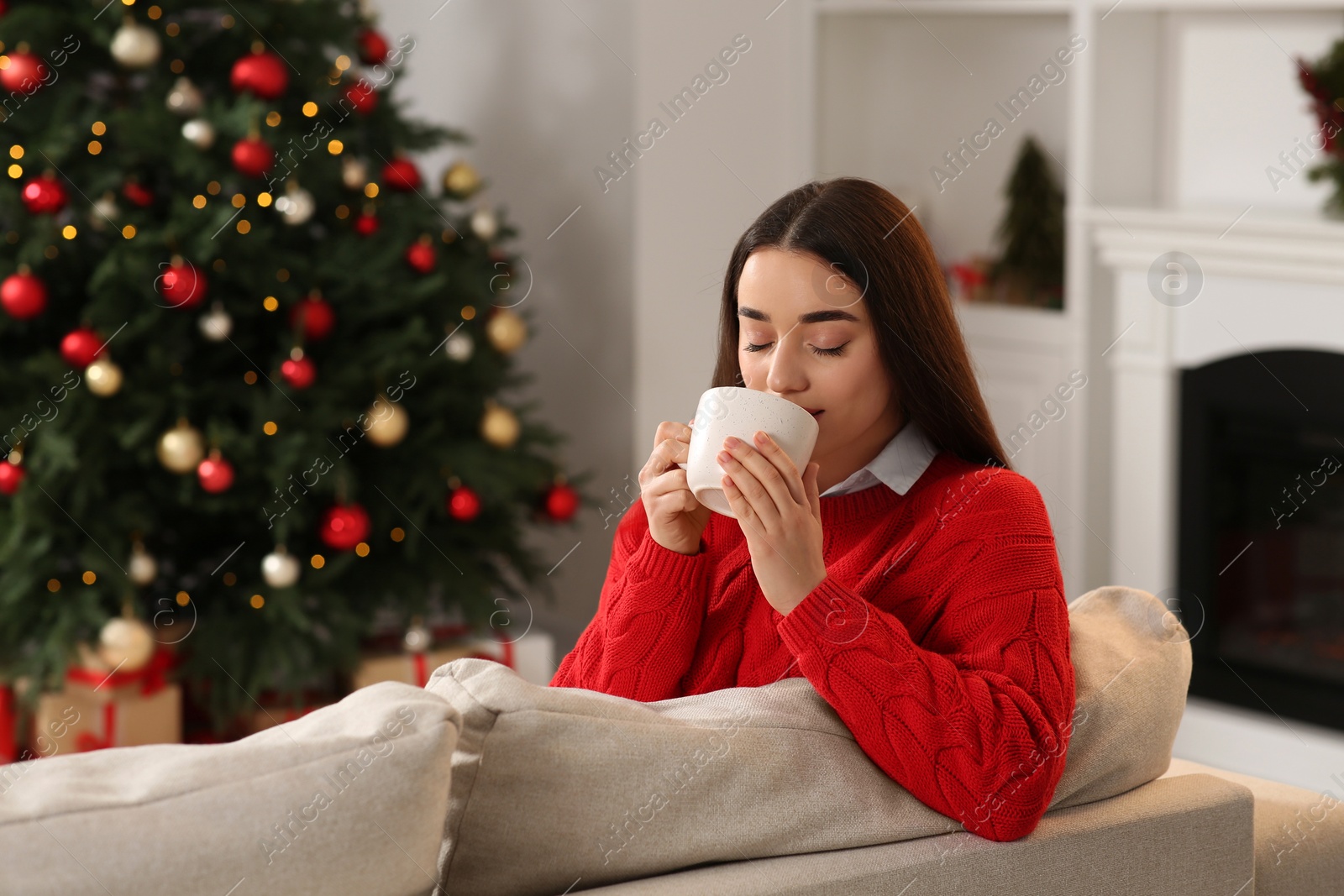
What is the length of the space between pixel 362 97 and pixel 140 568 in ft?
3.53

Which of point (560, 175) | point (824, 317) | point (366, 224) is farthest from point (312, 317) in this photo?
point (824, 317)

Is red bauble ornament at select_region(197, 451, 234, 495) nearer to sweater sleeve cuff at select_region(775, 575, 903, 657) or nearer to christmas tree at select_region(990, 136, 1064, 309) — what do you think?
sweater sleeve cuff at select_region(775, 575, 903, 657)

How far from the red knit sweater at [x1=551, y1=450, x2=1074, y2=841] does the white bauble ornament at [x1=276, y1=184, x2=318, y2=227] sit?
164 cm

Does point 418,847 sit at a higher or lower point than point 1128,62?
lower

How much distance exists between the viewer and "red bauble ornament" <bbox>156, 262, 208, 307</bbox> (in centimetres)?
276

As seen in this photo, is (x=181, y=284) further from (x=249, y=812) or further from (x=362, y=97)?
(x=249, y=812)

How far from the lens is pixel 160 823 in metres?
0.79

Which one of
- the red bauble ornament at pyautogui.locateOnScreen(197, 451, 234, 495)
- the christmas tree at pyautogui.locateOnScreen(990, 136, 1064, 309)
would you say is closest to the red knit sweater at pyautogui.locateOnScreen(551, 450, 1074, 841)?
the red bauble ornament at pyautogui.locateOnScreen(197, 451, 234, 495)

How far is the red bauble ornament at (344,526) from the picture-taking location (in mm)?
2930

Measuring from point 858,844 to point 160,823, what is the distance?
0.48 m

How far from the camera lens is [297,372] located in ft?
9.41

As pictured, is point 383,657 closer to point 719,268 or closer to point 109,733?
point 109,733

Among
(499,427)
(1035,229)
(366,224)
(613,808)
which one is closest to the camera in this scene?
(613,808)

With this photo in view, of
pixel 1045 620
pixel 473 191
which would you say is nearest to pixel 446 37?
pixel 473 191
